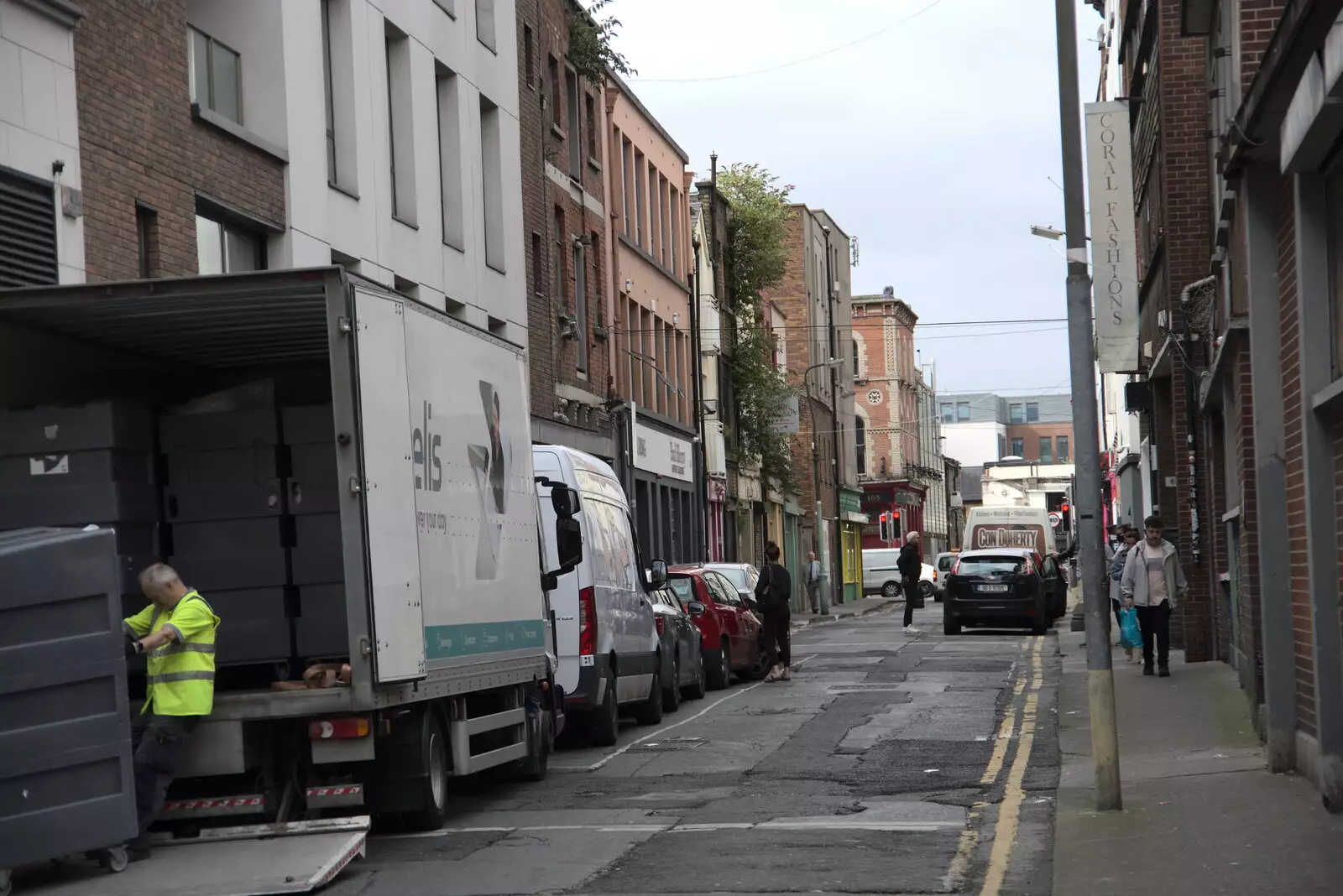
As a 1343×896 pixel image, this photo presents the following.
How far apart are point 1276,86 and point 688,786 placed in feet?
20.6

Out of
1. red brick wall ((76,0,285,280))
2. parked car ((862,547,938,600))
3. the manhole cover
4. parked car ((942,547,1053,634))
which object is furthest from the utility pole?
parked car ((862,547,938,600))

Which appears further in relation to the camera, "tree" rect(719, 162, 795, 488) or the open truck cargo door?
"tree" rect(719, 162, 795, 488)

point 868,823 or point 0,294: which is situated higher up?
point 0,294

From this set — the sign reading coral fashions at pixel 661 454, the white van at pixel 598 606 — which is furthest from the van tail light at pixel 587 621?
the sign reading coral fashions at pixel 661 454

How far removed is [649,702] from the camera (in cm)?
1928

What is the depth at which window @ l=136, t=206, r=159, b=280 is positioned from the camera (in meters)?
17.5

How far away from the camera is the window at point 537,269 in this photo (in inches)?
1326

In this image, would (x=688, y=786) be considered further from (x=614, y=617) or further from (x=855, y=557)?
(x=855, y=557)

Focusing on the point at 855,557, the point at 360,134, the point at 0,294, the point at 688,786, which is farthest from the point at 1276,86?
the point at 855,557

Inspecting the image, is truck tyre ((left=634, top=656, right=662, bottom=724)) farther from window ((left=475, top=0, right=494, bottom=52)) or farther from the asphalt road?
window ((left=475, top=0, right=494, bottom=52))

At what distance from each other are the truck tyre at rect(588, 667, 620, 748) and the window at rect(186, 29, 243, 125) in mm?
7022

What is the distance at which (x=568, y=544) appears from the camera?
50.7ft

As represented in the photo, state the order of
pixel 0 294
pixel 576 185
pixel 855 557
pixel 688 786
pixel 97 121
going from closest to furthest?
1. pixel 0 294
2. pixel 688 786
3. pixel 97 121
4. pixel 576 185
5. pixel 855 557

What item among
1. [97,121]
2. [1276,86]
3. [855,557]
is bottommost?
[855,557]
